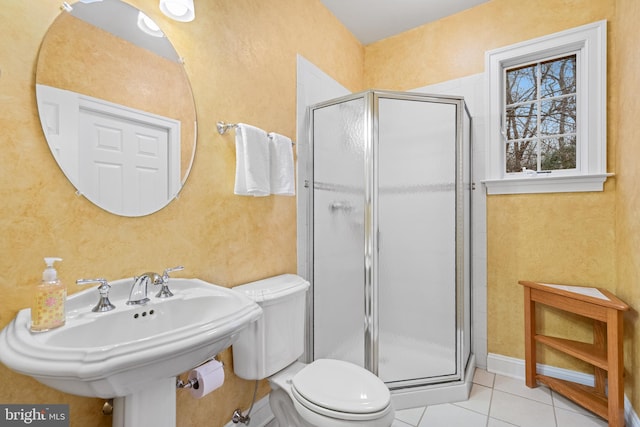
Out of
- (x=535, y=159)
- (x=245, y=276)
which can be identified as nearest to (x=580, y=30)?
(x=535, y=159)

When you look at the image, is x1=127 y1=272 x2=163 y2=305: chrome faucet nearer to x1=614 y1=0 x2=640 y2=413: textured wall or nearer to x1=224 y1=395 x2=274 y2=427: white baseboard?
x1=224 y1=395 x2=274 y2=427: white baseboard

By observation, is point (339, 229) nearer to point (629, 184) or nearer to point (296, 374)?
point (296, 374)

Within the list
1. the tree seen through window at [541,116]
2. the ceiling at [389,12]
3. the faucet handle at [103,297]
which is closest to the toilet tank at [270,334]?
the faucet handle at [103,297]

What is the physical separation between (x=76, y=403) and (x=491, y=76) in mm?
2843

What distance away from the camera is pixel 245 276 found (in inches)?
62.1

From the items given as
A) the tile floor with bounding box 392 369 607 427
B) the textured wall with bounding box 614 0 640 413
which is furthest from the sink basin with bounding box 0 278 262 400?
the textured wall with bounding box 614 0 640 413

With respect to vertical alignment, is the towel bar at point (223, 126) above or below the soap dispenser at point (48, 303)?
above

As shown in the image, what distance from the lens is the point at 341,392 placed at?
1.27 metres

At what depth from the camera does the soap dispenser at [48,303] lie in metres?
0.80

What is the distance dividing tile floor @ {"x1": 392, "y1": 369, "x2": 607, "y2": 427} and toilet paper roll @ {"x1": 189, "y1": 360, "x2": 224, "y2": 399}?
1.06m

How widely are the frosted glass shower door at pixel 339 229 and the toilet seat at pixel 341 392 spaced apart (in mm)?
419

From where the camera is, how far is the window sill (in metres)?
1.86

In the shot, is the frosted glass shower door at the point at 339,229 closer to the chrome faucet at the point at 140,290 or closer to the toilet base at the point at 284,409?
the toilet base at the point at 284,409

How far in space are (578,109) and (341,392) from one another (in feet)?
7.44
